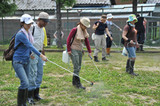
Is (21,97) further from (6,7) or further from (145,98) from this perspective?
(6,7)

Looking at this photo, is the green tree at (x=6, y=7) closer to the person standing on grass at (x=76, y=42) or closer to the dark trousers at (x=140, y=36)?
the dark trousers at (x=140, y=36)

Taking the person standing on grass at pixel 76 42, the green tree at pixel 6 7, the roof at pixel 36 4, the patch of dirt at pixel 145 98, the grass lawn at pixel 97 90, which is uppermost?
the roof at pixel 36 4

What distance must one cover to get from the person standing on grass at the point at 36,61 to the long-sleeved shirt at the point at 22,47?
33cm

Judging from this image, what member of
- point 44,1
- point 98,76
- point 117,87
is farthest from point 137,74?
point 44,1

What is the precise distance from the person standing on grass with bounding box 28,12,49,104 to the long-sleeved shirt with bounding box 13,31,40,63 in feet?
1.07

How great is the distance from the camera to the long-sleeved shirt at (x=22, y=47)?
4.03 m

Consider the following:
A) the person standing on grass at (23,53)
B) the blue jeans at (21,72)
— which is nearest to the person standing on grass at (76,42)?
the person standing on grass at (23,53)

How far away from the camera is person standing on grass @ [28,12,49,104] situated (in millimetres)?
4559

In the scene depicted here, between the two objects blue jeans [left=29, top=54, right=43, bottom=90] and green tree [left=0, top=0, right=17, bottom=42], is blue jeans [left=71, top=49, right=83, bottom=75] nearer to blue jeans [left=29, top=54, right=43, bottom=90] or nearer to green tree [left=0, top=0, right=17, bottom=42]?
blue jeans [left=29, top=54, right=43, bottom=90]

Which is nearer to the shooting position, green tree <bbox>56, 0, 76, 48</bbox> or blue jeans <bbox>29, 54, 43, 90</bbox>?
blue jeans <bbox>29, 54, 43, 90</bbox>

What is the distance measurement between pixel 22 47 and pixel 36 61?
0.58 meters

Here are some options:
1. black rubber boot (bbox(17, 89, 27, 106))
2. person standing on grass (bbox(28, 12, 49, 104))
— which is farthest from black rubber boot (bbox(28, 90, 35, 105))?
black rubber boot (bbox(17, 89, 27, 106))

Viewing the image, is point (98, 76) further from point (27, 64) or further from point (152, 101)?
point (27, 64)

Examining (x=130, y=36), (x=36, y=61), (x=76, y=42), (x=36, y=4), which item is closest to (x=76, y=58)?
(x=76, y=42)
